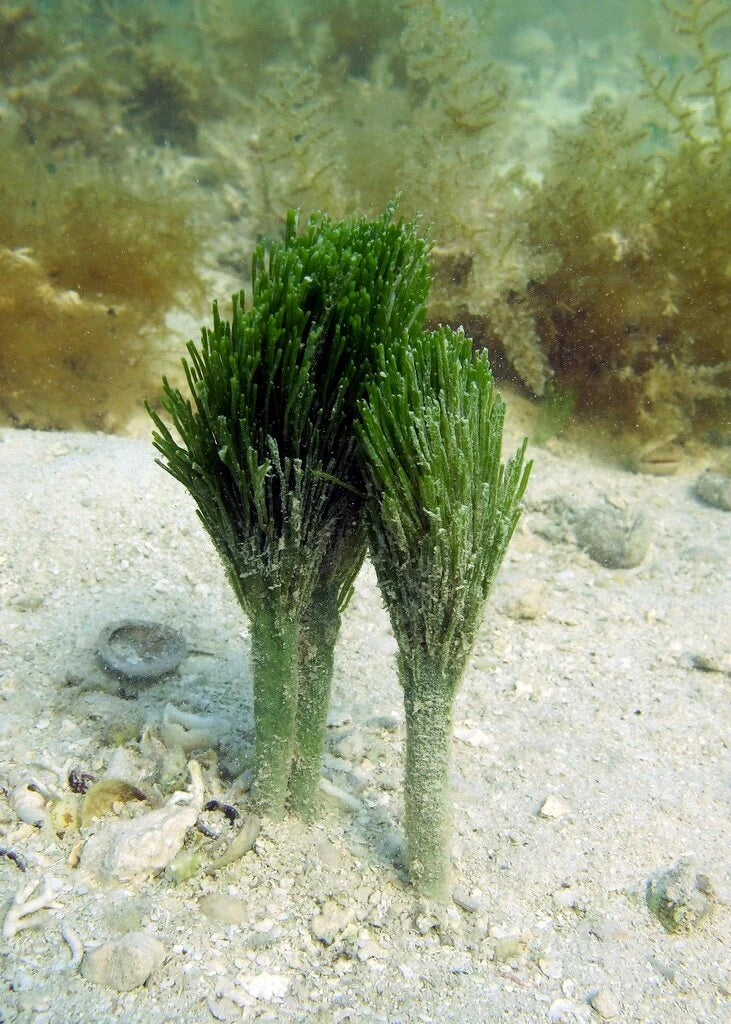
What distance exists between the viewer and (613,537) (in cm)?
514

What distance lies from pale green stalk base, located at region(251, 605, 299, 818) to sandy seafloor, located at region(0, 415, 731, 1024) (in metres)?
0.21

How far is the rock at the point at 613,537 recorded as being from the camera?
5.09 m

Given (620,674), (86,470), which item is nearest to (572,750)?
(620,674)

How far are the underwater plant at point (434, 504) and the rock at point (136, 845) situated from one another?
3.13 feet

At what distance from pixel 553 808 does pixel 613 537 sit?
276 centimetres

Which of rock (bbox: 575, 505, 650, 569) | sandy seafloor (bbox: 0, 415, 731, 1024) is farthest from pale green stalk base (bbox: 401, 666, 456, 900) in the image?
rock (bbox: 575, 505, 650, 569)

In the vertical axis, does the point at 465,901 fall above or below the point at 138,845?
below

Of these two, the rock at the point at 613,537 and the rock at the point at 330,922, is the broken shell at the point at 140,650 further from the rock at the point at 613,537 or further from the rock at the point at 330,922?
the rock at the point at 613,537

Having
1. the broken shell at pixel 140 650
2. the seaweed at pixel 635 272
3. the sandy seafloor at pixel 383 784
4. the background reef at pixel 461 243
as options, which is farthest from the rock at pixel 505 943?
the seaweed at pixel 635 272

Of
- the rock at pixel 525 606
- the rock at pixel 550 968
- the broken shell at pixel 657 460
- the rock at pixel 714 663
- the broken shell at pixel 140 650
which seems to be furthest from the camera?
the broken shell at pixel 657 460

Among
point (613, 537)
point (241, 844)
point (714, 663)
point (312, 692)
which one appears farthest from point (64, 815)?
point (613, 537)

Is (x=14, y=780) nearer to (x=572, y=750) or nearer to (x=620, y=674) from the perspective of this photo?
(x=572, y=750)

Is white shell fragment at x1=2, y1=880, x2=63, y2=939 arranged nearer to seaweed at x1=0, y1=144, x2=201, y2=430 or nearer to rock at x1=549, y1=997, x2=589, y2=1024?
rock at x1=549, y1=997, x2=589, y2=1024

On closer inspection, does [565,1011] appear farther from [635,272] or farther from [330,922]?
[635,272]
